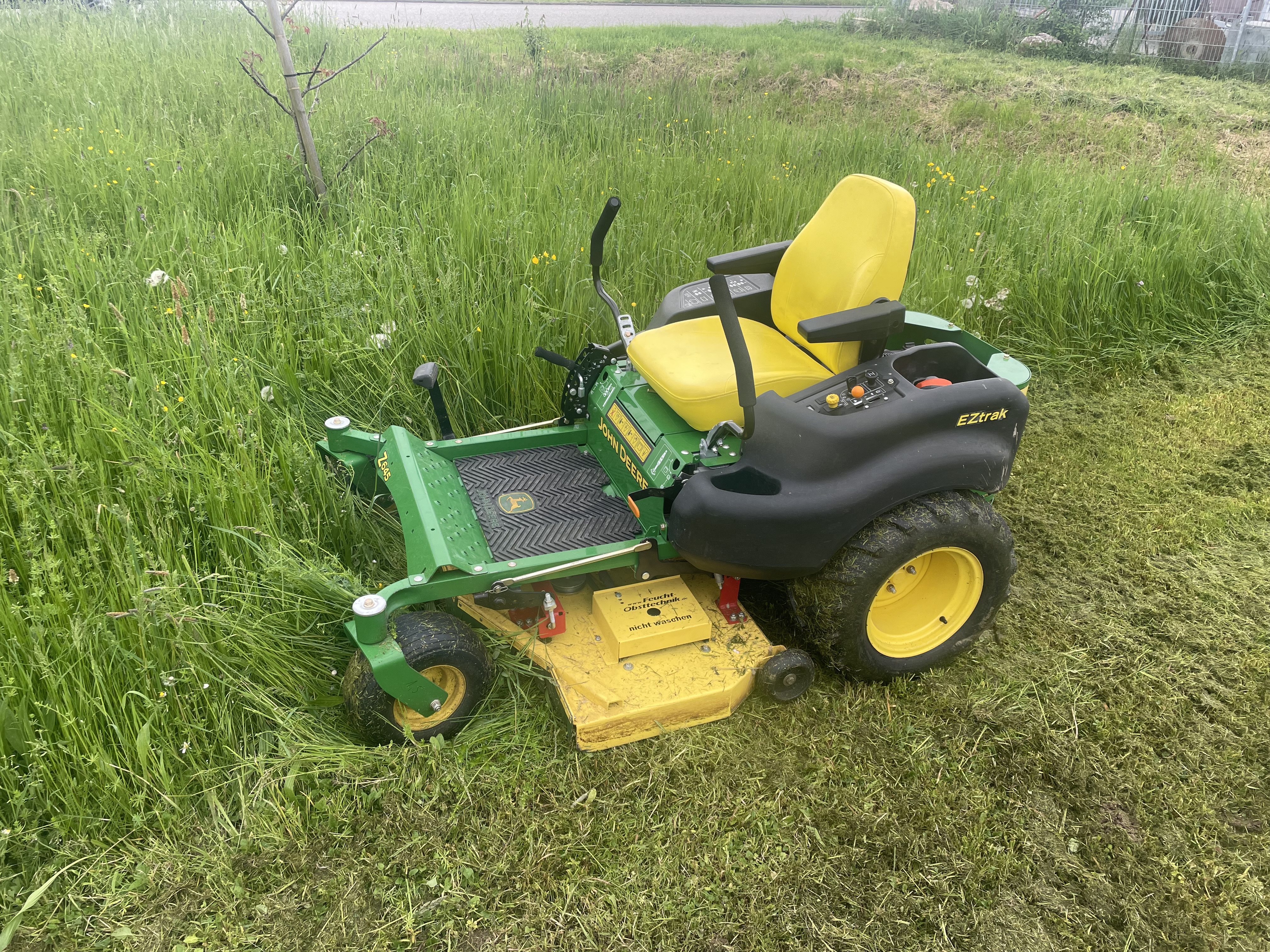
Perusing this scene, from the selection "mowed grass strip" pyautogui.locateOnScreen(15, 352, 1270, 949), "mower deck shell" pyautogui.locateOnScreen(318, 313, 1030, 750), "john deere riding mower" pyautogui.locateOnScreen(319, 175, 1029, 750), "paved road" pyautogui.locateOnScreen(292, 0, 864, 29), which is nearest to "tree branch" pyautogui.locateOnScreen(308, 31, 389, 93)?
"john deere riding mower" pyautogui.locateOnScreen(319, 175, 1029, 750)

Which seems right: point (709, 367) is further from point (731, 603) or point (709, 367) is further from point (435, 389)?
point (435, 389)

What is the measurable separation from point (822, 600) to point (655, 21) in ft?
41.2

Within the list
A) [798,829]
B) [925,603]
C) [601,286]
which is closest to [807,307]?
[601,286]

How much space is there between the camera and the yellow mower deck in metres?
2.35

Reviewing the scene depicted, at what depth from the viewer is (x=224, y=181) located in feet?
14.2

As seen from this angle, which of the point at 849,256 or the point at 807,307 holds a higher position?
the point at 849,256

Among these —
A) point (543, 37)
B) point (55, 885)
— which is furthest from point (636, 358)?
point (543, 37)

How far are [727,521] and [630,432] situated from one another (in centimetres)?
62

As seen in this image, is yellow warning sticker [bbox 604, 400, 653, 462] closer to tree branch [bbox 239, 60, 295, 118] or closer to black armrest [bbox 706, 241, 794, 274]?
black armrest [bbox 706, 241, 794, 274]

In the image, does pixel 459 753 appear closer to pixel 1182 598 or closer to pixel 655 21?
pixel 1182 598

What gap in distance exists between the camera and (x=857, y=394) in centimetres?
240

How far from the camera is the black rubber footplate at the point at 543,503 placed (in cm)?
264

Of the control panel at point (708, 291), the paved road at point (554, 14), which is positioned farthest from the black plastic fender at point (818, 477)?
the paved road at point (554, 14)

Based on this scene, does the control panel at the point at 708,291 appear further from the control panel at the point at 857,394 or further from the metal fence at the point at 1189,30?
the metal fence at the point at 1189,30
